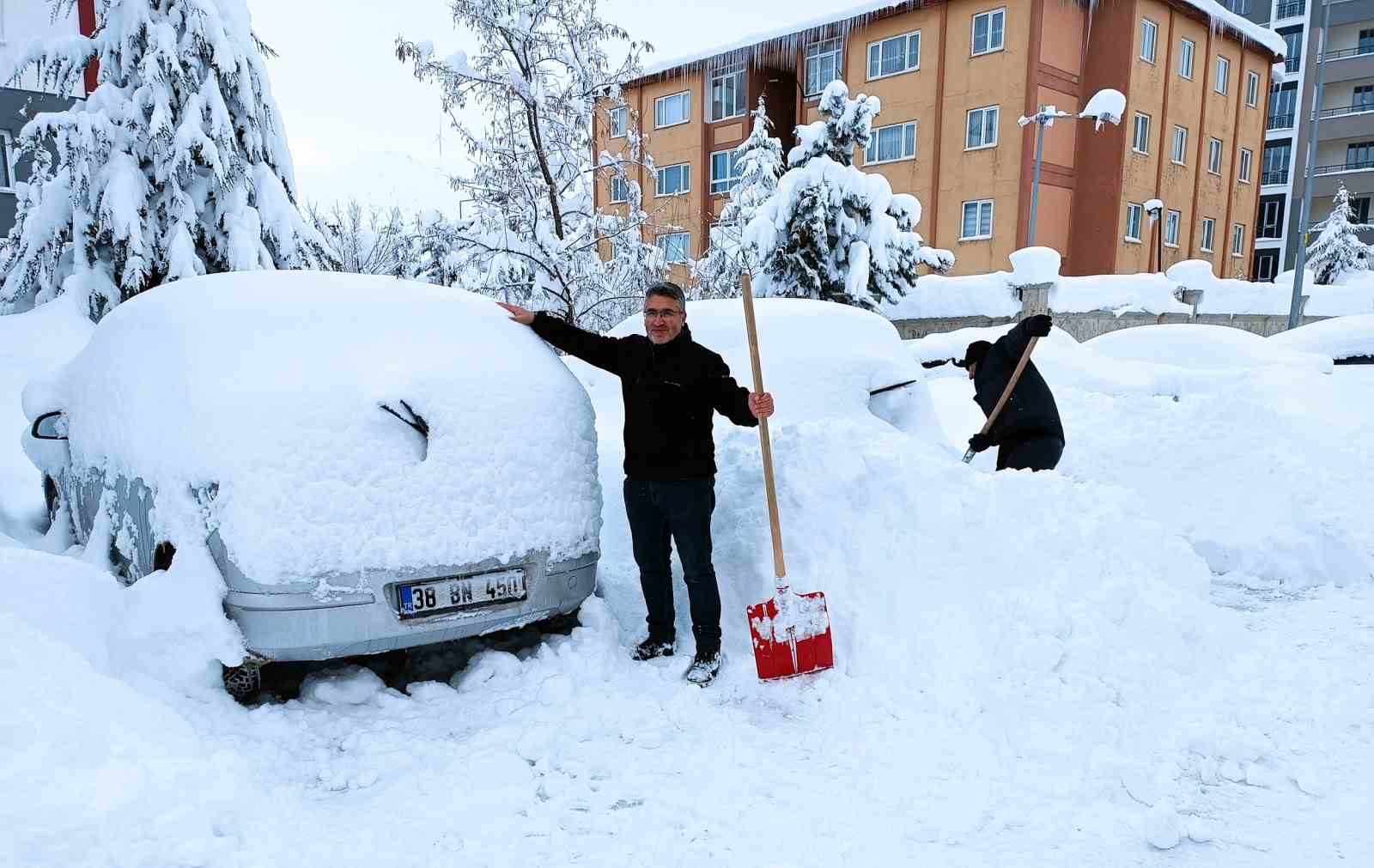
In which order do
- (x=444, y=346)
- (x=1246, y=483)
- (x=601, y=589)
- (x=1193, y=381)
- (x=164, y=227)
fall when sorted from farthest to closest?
(x=164, y=227), (x=1193, y=381), (x=1246, y=483), (x=601, y=589), (x=444, y=346)

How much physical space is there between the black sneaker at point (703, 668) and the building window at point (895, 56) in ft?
82.4

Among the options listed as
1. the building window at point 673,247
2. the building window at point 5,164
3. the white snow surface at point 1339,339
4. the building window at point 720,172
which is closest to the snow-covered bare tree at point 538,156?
the building window at point 673,247

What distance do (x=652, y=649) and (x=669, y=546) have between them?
1.47 ft

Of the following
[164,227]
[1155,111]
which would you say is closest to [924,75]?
[1155,111]

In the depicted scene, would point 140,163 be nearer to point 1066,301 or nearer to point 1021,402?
point 1021,402

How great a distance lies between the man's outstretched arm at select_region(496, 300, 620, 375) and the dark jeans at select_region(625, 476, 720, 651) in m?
0.55

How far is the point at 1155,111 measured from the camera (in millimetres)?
25109

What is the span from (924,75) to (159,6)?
20735 mm

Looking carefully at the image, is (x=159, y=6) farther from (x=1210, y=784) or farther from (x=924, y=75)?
(x=924, y=75)

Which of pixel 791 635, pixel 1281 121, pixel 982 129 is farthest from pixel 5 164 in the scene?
pixel 1281 121

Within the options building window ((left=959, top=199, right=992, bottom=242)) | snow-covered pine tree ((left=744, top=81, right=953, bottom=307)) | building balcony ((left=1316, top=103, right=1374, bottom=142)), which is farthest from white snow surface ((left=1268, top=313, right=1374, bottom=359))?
building balcony ((left=1316, top=103, right=1374, bottom=142))

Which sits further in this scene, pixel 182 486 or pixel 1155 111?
pixel 1155 111

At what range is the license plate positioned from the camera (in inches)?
113

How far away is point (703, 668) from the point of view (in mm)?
3338
